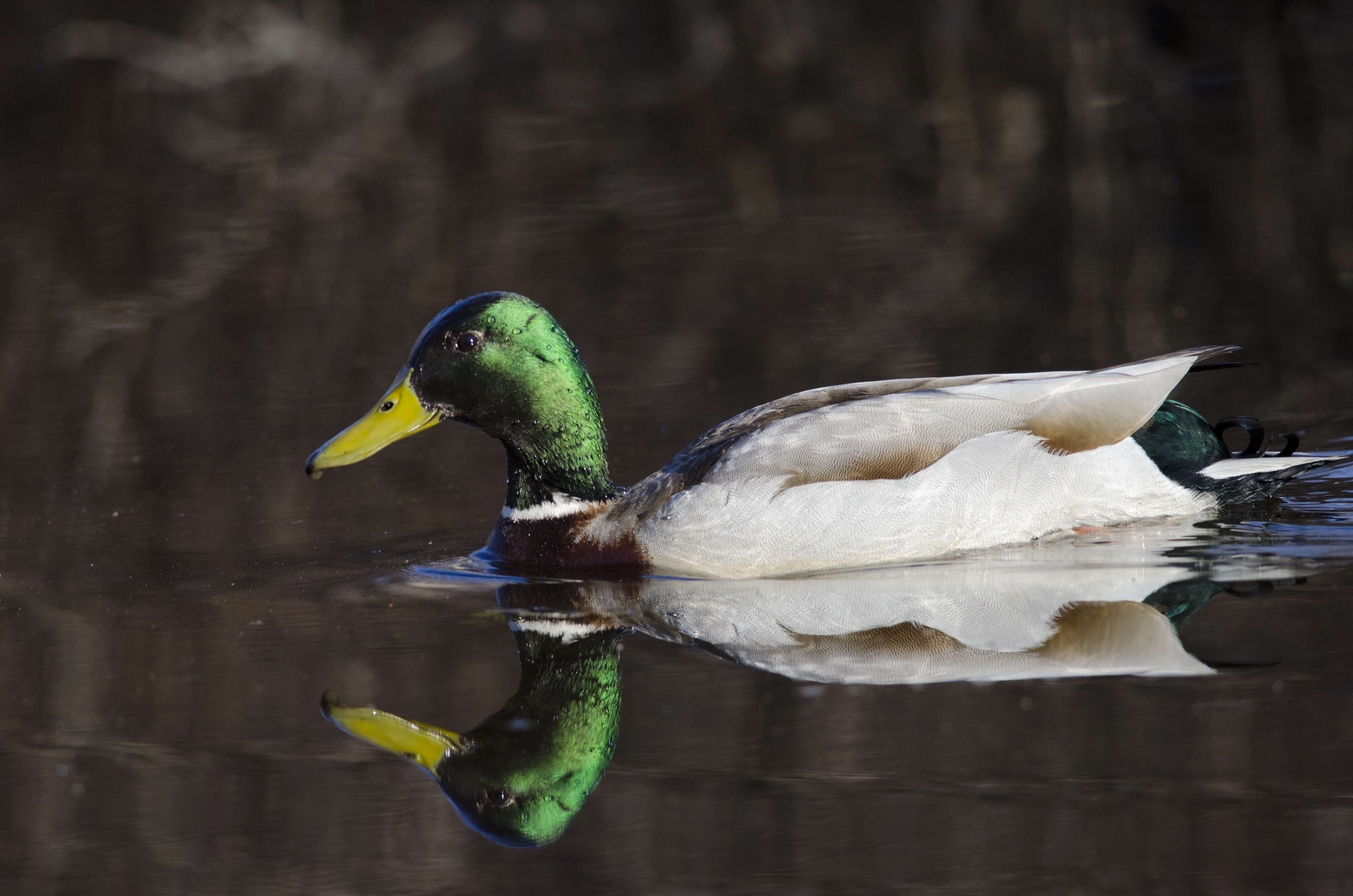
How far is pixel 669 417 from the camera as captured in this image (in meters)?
8.04

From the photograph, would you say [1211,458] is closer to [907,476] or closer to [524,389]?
[907,476]

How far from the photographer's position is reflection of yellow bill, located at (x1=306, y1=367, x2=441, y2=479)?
6.14 meters

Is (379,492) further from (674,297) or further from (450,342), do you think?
(674,297)

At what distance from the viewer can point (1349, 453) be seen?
6.79 m

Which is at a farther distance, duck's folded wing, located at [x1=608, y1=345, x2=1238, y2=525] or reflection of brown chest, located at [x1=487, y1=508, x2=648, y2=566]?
reflection of brown chest, located at [x1=487, y1=508, x2=648, y2=566]

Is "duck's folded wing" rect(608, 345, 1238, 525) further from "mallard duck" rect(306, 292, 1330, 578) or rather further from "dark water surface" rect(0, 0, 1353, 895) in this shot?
"dark water surface" rect(0, 0, 1353, 895)

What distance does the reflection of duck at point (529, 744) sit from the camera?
14.0 ft

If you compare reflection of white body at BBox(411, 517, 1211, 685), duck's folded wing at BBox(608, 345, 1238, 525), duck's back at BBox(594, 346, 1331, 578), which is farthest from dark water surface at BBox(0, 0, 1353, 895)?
duck's folded wing at BBox(608, 345, 1238, 525)

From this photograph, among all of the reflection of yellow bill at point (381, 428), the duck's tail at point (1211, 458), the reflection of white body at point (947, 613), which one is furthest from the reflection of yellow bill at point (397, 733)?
the duck's tail at point (1211, 458)

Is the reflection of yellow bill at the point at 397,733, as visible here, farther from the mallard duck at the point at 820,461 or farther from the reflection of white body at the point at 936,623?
the mallard duck at the point at 820,461

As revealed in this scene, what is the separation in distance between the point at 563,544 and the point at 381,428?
78 centimetres

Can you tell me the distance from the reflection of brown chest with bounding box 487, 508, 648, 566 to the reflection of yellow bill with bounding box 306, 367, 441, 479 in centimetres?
50

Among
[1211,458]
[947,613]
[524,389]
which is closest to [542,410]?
[524,389]

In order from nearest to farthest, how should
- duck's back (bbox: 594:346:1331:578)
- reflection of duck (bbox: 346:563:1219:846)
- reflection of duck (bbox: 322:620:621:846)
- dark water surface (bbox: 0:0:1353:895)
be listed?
1. dark water surface (bbox: 0:0:1353:895)
2. reflection of duck (bbox: 322:620:621:846)
3. reflection of duck (bbox: 346:563:1219:846)
4. duck's back (bbox: 594:346:1331:578)
